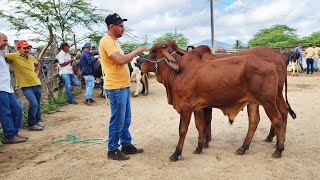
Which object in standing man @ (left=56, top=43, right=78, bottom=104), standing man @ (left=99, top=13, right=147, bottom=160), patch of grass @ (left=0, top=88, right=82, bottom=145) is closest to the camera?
standing man @ (left=99, top=13, right=147, bottom=160)

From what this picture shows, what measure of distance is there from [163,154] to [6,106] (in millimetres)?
2948

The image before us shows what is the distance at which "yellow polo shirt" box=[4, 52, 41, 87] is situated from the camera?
5771 millimetres

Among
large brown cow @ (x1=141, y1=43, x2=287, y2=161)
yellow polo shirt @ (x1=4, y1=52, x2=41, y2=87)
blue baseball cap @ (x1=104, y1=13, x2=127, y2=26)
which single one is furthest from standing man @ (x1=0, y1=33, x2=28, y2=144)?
large brown cow @ (x1=141, y1=43, x2=287, y2=161)

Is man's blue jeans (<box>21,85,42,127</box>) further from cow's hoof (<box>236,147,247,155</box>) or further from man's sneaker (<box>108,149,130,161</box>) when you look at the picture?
cow's hoof (<box>236,147,247,155</box>)

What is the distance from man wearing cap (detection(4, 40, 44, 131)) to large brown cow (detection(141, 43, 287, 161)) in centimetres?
309

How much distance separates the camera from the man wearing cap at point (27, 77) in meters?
5.79

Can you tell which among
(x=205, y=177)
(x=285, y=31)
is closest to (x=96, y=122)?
(x=205, y=177)

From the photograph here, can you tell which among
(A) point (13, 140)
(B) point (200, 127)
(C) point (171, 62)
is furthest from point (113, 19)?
(A) point (13, 140)

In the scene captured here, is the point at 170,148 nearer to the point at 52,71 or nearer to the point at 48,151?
the point at 48,151

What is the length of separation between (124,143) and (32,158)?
1443 millimetres

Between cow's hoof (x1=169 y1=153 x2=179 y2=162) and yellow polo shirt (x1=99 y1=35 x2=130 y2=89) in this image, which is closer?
yellow polo shirt (x1=99 y1=35 x2=130 y2=89)

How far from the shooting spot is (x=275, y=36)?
45938mm

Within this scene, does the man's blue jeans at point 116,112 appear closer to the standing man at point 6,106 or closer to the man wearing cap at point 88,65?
the standing man at point 6,106

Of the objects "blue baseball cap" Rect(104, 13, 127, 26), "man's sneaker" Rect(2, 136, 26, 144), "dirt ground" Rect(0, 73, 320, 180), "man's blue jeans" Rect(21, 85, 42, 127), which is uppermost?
"blue baseball cap" Rect(104, 13, 127, 26)
